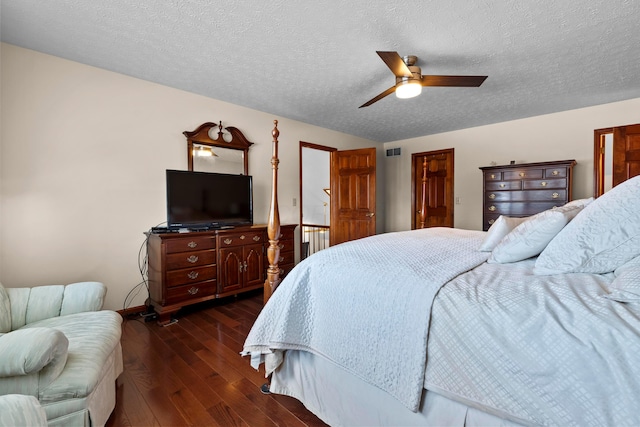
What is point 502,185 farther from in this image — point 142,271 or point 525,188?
point 142,271

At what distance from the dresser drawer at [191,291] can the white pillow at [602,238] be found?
8.90 ft

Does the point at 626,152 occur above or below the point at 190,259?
above

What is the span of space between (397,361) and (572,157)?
4.39 meters

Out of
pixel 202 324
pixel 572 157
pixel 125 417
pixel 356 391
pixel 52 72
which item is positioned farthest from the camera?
pixel 572 157

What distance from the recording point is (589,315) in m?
0.79

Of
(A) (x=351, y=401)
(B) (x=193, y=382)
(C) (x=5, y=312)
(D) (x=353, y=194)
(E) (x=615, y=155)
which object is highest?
(E) (x=615, y=155)

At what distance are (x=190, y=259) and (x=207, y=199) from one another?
0.70m

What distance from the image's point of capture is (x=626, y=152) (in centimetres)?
313

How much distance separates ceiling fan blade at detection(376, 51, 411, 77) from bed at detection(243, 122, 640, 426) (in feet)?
4.43

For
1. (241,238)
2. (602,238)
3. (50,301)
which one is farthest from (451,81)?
(50,301)

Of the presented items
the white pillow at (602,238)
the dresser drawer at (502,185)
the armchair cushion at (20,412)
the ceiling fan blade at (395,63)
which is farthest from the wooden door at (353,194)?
the armchair cushion at (20,412)

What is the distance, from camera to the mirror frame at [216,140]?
3107 mm

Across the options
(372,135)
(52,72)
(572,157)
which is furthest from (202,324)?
(572,157)

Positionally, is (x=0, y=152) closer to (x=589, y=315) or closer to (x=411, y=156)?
(x=589, y=315)
